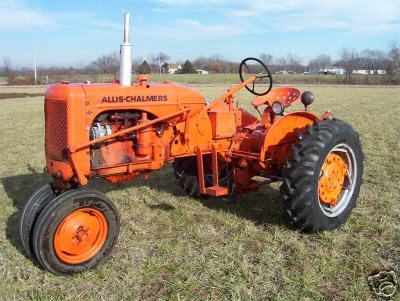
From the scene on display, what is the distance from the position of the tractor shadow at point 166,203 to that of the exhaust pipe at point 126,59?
1.82 m

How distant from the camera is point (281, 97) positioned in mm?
5480

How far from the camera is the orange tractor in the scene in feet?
11.5

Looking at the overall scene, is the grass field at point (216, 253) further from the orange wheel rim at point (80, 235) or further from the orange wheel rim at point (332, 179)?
the orange wheel rim at point (332, 179)

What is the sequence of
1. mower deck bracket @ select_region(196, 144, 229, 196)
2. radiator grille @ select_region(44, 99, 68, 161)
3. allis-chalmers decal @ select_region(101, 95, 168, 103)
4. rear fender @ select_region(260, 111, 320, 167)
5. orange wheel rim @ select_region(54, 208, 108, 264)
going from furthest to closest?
rear fender @ select_region(260, 111, 320, 167) < mower deck bracket @ select_region(196, 144, 229, 196) < allis-chalmers decal @ select_region(101, 95, 168, 103) < radiator grille @ select_region(44, 99, 68, 161) < orange wheel rim @ select_region(54, 208, 108, 264)

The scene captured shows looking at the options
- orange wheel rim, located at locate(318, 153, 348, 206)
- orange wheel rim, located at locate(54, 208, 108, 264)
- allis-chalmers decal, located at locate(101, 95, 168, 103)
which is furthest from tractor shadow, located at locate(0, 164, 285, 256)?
allis-chalmers decal, located at locate(101, 95, 168, 103)

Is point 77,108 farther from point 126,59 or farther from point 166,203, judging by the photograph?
point 166,203

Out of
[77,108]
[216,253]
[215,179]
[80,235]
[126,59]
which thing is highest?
[126,59]

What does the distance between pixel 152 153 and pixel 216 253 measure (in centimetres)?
109

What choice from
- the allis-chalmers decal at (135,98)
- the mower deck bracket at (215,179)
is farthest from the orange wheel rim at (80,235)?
the mower deck bracket at (215,179)

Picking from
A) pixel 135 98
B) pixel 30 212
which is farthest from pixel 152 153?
pixel 30 212

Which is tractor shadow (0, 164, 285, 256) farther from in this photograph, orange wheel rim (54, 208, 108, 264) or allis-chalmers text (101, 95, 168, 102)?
allis-chalmers text (101, 95, 168, 102)

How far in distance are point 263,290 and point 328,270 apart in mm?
629

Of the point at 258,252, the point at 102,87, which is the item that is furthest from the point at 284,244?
the point at 102,87

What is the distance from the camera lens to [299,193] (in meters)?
4.02
